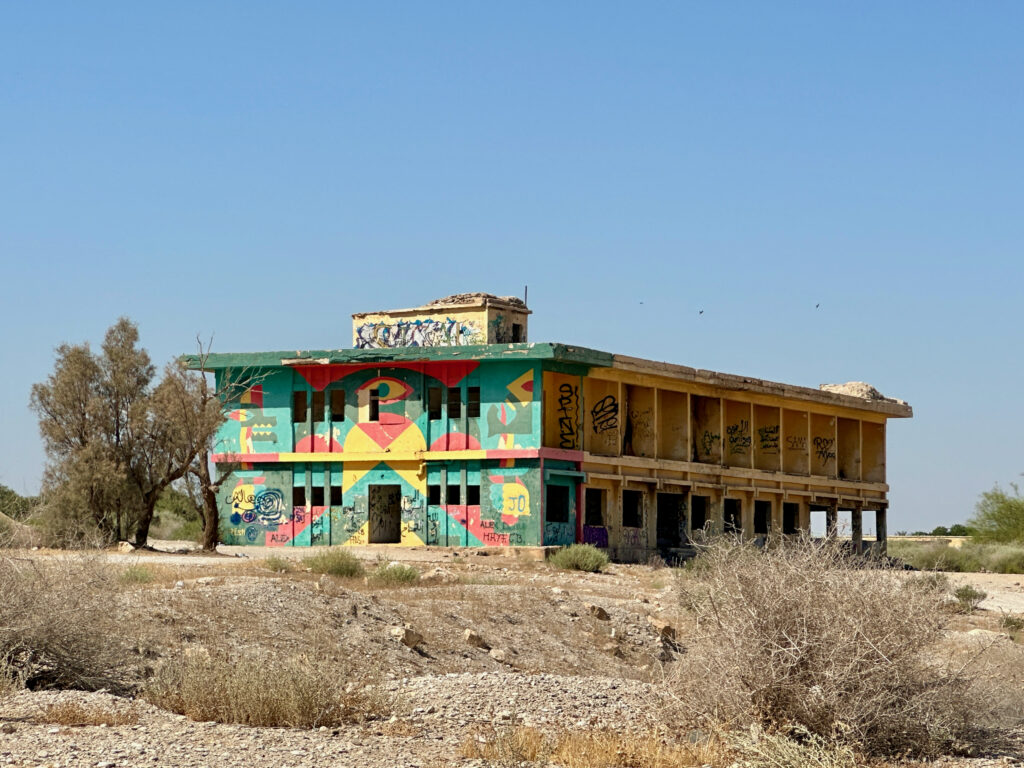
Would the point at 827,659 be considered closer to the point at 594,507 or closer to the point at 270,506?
the point at 594,507

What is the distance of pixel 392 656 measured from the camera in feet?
59.4

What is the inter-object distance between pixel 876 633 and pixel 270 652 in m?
7.50

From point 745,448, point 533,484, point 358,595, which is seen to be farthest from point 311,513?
point 358,595

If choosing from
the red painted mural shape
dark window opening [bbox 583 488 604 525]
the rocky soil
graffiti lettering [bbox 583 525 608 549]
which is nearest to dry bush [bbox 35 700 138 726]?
the rocky soil

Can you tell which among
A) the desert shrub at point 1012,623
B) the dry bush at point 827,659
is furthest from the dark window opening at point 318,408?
the dry bush at point 827,659

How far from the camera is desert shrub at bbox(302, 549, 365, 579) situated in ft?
84.5

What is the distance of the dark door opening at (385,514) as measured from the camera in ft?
Result: 132

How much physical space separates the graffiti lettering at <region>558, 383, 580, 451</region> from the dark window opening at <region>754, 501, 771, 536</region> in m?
11.0

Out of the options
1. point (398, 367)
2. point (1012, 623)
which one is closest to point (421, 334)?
point (398, 367)

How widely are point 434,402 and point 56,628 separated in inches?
1025

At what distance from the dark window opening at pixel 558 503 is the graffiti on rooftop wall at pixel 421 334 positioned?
18.8ft

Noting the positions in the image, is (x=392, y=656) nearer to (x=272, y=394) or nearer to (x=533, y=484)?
(x=533, y=484)

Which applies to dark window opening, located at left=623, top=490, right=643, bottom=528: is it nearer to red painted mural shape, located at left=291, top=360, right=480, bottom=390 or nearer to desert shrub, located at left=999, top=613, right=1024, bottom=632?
red painted mural shape, located at left=291, top=360, right=480, bottom=390

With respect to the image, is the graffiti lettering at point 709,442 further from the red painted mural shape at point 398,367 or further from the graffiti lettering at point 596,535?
the red painted mural shape at point 398,367
